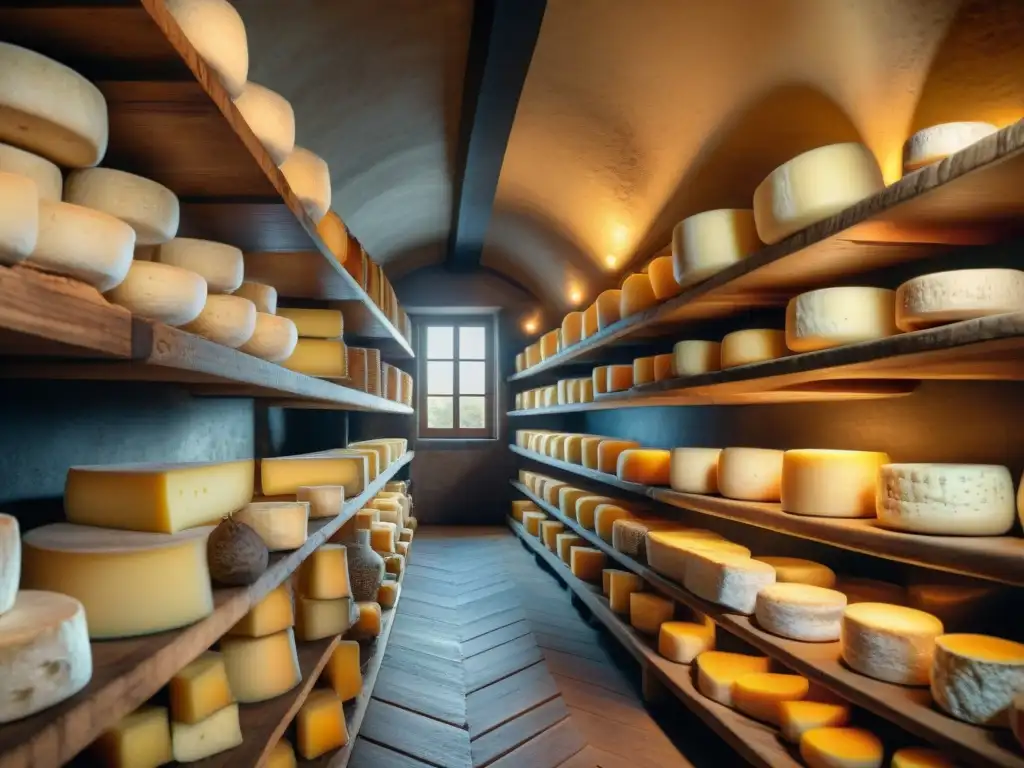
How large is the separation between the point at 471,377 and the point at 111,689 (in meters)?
7.29

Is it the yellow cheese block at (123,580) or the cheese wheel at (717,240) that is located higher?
the cheese wheel at (717,240)

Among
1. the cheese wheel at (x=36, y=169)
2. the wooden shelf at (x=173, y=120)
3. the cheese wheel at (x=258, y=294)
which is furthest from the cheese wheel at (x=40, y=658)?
the cheese wheel at (x=258, y=294)

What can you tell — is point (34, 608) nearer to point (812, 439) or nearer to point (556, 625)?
point (812, 439)

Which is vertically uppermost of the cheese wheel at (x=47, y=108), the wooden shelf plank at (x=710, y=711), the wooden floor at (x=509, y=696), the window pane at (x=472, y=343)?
the window pane at (x=472, y=343)

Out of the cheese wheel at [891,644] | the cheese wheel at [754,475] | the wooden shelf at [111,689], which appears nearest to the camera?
the wooden shelf at [111,689]

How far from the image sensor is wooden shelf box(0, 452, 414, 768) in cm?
70

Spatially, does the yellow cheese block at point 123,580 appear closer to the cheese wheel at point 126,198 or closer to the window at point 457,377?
Answer: the cheese wheel at point 126,198

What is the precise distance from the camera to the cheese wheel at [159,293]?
115 centimetres

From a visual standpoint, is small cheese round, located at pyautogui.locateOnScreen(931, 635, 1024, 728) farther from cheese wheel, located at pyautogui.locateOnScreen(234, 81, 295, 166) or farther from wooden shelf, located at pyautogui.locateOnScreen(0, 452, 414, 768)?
cheese wheel, located at pyautogui.locateOnScreen(234, 81, 295, 166)

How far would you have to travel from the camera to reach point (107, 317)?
2.90 ft

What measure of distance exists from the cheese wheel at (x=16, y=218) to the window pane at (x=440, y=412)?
23.9 ft

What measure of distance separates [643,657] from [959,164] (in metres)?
2.22

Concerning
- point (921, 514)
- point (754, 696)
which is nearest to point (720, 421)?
point (754, 696)

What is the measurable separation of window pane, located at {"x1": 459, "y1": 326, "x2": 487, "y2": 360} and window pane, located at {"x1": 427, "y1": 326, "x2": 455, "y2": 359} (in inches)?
4.0
